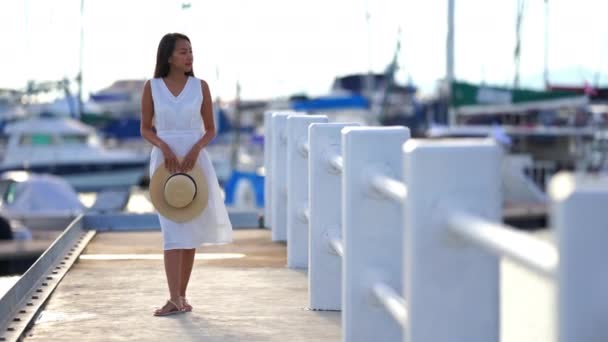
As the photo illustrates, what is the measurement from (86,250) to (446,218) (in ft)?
22.6

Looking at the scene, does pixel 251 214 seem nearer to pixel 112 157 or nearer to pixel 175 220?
pixel 175 220

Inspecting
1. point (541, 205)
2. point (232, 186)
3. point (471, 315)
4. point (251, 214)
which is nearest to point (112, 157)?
point (232, 186)

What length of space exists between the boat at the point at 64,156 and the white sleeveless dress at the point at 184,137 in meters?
46.0

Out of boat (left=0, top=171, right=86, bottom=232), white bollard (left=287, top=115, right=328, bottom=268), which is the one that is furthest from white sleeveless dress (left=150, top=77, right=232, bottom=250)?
boat (left=0, top=171, right=86, bottom=232)

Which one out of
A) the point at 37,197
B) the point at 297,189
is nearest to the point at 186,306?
the point at 297,189

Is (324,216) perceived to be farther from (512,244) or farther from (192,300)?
(512,244)

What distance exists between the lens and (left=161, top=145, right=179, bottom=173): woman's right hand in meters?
7.54

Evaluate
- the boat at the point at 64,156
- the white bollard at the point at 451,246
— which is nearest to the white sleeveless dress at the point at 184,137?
the white bollard at the point at 451,246

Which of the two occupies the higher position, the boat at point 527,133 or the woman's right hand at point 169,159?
the woman's right hand at point 169,159

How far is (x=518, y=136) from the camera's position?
43.5 m

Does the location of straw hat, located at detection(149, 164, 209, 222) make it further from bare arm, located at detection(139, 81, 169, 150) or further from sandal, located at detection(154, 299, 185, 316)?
sandal, located at detection(154, 299, 185, 316)

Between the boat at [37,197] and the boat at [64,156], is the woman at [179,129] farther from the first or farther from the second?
the boat at [64,156]

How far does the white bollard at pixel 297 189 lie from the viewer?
898cm

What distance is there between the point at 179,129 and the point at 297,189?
163 centimetres
